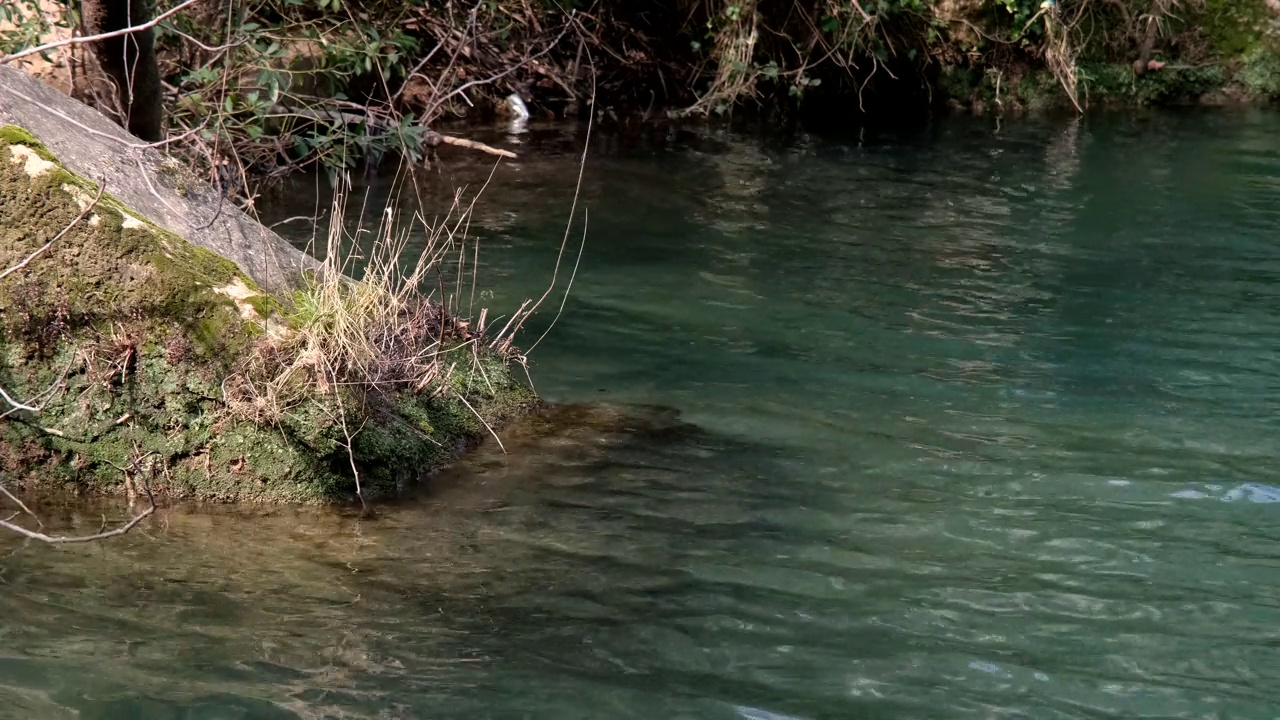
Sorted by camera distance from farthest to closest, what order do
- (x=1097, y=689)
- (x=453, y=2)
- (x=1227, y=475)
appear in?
(x=453, y=2) → (x=1227, y=475) → (x=1097, y=689)

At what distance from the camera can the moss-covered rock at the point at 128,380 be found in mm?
5926

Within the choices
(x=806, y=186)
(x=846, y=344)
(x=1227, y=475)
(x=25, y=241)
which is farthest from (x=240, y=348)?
(x=806, y=186)

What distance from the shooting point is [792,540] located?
552 cm

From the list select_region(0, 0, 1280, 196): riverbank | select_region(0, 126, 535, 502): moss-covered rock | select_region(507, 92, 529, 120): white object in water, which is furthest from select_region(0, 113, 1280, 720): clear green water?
select_region(507, 92, 529, 120): white object in water

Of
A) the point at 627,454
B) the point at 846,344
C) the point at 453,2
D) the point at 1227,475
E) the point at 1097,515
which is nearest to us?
the point at 1097,515

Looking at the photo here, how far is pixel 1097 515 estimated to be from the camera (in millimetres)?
5711

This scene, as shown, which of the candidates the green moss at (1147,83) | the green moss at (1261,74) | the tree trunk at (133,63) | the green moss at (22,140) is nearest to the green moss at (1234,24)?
the green moss at (1261,74)

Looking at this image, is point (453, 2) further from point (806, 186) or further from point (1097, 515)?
Answer: point (1097, 515)

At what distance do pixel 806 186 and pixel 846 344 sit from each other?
4887mm

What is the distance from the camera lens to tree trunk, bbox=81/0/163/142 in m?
7.46

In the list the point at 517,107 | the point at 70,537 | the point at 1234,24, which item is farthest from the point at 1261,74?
the point at 70,537

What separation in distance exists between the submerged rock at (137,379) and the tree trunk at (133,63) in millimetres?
1660

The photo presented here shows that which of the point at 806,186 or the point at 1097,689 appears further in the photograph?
the point at 806,186

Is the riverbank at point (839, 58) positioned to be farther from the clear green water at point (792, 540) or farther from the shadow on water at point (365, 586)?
the shadow on water at point (365, 586)
